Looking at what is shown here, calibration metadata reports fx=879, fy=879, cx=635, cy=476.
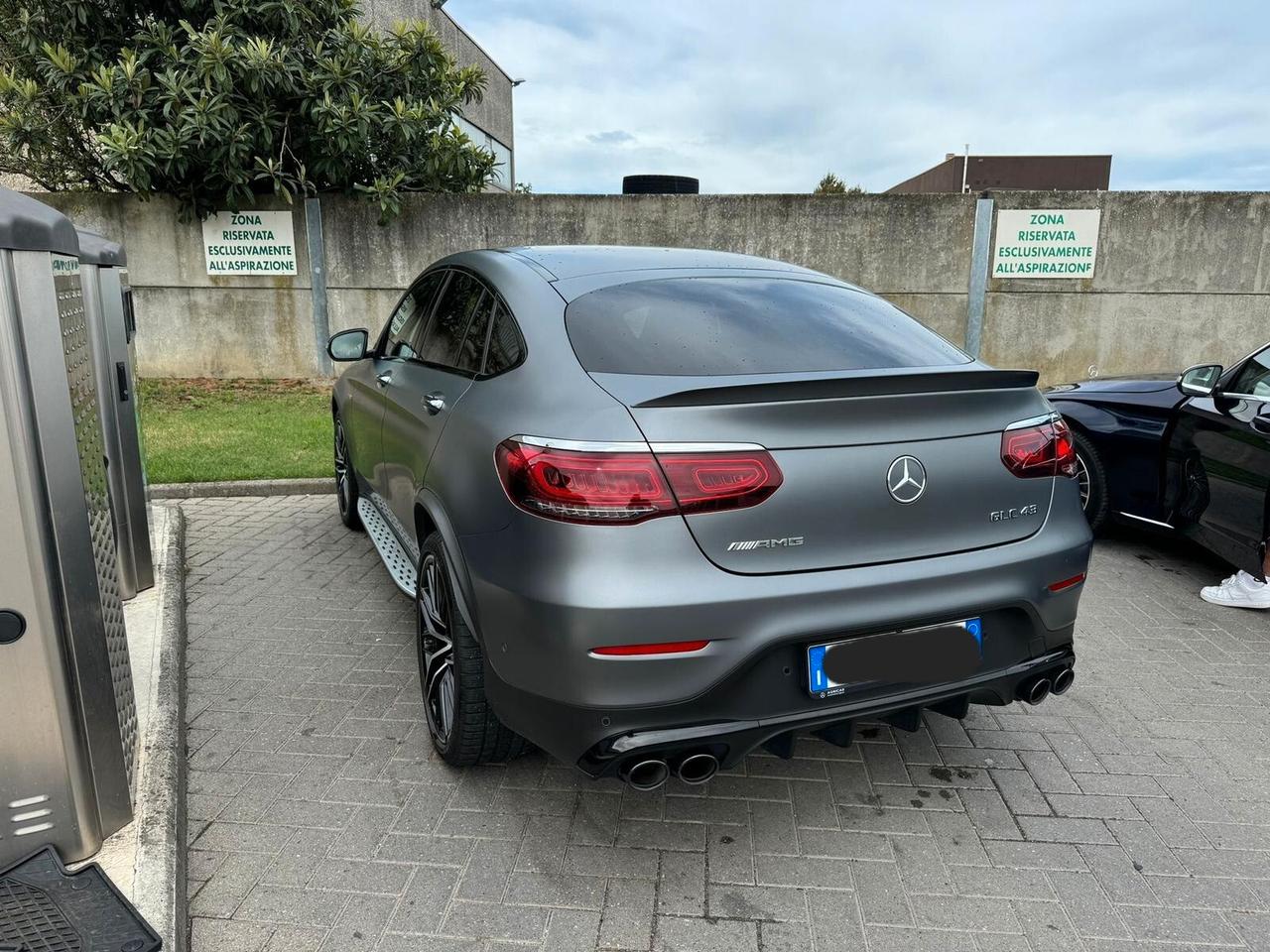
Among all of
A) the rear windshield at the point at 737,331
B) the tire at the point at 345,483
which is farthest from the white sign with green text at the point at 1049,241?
the rear windshield at the point at 737,331

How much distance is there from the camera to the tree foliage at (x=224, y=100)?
9508mm

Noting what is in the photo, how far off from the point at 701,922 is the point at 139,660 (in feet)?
8.22

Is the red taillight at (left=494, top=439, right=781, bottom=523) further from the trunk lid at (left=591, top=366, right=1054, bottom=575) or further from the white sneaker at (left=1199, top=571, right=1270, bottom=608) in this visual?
the white sneaker at (left=1199, top=571, right=1270, bottom=608)

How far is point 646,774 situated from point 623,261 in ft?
5.96

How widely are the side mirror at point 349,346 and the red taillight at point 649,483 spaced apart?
2.85m

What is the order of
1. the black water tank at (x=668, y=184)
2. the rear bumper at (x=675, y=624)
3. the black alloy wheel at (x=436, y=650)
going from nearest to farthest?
the rear bumper at (x=675, y=624) < the black alloy wheel at (x=436, y=650) < the black water tank at (x=668, y=184)

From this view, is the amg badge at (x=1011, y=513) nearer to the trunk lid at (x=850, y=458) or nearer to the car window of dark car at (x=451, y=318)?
the trunk lid at (x=850, y=458)

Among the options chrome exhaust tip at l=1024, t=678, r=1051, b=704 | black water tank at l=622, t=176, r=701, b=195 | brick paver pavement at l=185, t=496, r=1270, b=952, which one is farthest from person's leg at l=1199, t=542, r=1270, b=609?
black water tank at l=622, t=176, r=701, b=195

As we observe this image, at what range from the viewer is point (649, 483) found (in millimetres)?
2096

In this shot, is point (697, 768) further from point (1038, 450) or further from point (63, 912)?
point (63, 912)

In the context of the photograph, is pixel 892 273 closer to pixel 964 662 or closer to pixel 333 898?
pixel 964 662

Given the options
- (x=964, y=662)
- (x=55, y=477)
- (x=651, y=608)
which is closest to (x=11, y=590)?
(x=55, y=477)

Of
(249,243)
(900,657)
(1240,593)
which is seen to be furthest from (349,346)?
(249,243)

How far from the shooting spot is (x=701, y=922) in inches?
87.7
